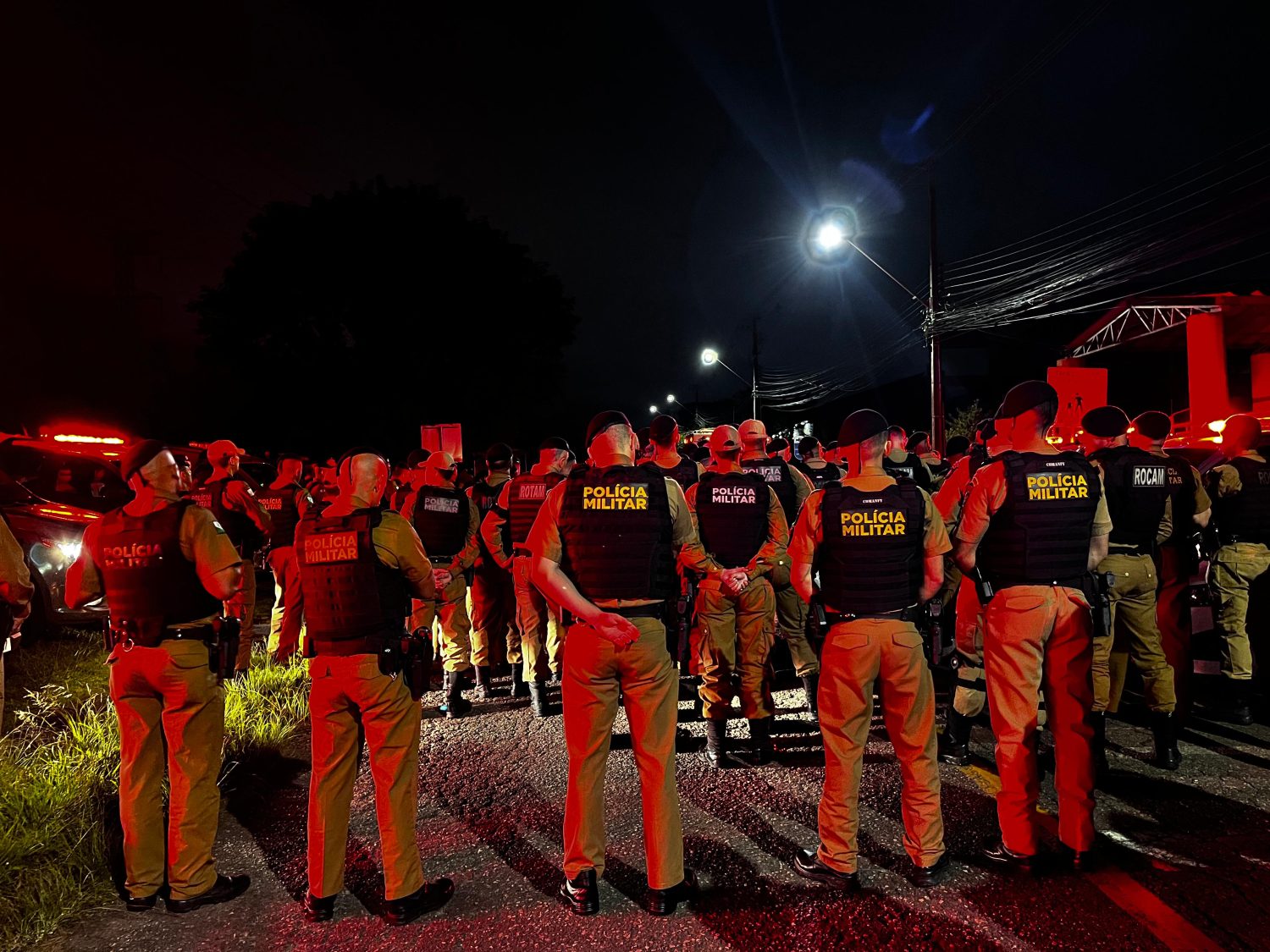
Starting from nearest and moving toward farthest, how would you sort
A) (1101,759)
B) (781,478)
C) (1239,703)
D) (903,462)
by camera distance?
(1101,759)
(1239,703)
(781,478)
(903,462)

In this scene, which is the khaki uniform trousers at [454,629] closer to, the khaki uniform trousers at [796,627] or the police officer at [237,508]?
the police officer at [237,508]

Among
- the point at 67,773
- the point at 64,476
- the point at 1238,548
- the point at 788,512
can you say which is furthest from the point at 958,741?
the point at 64,476

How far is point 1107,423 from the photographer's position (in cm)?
487

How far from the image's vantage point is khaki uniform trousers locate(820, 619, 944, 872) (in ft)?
10.9

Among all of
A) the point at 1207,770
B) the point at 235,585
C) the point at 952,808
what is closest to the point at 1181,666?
the point at 1207,770

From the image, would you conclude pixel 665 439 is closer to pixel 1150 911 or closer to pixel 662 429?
pixel 662 429

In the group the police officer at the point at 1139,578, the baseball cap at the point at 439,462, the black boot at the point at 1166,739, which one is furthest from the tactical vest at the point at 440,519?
the black boot at the point at 1166,739

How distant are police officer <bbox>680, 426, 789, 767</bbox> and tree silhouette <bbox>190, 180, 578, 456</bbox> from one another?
25423 millimetres

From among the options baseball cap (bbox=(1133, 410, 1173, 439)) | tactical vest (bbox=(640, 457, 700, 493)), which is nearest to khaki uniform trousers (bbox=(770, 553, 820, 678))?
tactical vest (bbox=(640, 457, 700, 493))

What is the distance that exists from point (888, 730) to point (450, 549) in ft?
14.3

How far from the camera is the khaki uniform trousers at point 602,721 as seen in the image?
3.23m

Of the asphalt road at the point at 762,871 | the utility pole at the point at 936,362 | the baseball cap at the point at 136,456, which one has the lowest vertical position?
the asphalt road at the point at 762,871

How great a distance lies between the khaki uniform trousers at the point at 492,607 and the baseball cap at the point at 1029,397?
4.71 metres

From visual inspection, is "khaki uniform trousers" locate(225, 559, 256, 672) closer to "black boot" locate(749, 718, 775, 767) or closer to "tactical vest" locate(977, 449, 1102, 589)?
"black boot" locate(749, 718, 775, 767)
